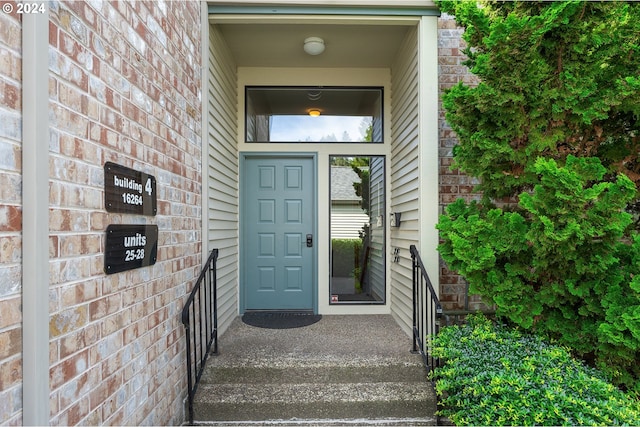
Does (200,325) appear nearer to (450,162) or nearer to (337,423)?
(337,423)

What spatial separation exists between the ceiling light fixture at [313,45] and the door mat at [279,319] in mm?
2805

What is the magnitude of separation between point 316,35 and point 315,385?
3108 millimetres

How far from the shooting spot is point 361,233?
4172 mm

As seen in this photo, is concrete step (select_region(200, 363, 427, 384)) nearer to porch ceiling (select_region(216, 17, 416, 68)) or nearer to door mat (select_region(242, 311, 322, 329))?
door mat (select_region(242, 311, 322, 329))

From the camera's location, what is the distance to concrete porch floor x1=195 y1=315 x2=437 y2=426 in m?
2.38

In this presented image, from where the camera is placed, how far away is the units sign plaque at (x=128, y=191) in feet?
5.01

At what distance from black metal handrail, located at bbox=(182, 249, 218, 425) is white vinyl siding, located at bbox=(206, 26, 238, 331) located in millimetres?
296

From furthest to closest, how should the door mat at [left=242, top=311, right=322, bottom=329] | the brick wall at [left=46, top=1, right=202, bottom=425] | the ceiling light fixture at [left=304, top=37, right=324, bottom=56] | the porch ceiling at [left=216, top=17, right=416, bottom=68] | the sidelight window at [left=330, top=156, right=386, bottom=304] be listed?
the sidelight window at [left=330, top=156, right=386, bottom=304] < the door mat at [left=242, top=311, right=322, bottom=329] < the ceiling light fixture at [left=304, top=37, right=324, bottom=56] < the porch ceiling at [left=216, top=17, right=416, bottom=68] < the brick wall at [left=46, top=1, right=202, bottom=425]

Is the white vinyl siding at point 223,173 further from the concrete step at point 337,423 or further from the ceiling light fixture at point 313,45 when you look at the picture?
the concrete step at point 337,423

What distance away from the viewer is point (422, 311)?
282 centimetres

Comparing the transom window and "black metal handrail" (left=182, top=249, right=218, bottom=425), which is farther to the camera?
the transom window

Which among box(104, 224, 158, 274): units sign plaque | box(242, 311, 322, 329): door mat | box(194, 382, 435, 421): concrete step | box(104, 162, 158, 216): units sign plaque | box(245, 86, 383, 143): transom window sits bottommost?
box(194, 382, 435, 421): concrete step

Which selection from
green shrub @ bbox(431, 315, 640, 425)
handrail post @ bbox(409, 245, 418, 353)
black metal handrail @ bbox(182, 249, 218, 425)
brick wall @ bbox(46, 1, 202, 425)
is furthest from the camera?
handrail post @ bbox(409, 245, 418, 353)

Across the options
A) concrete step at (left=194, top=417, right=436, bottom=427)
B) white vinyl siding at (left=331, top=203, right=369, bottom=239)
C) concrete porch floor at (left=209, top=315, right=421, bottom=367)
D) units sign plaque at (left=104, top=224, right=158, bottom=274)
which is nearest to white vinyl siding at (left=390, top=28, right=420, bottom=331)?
concrete porch floor at (left=209, top=315, right=421, bottom=367)
